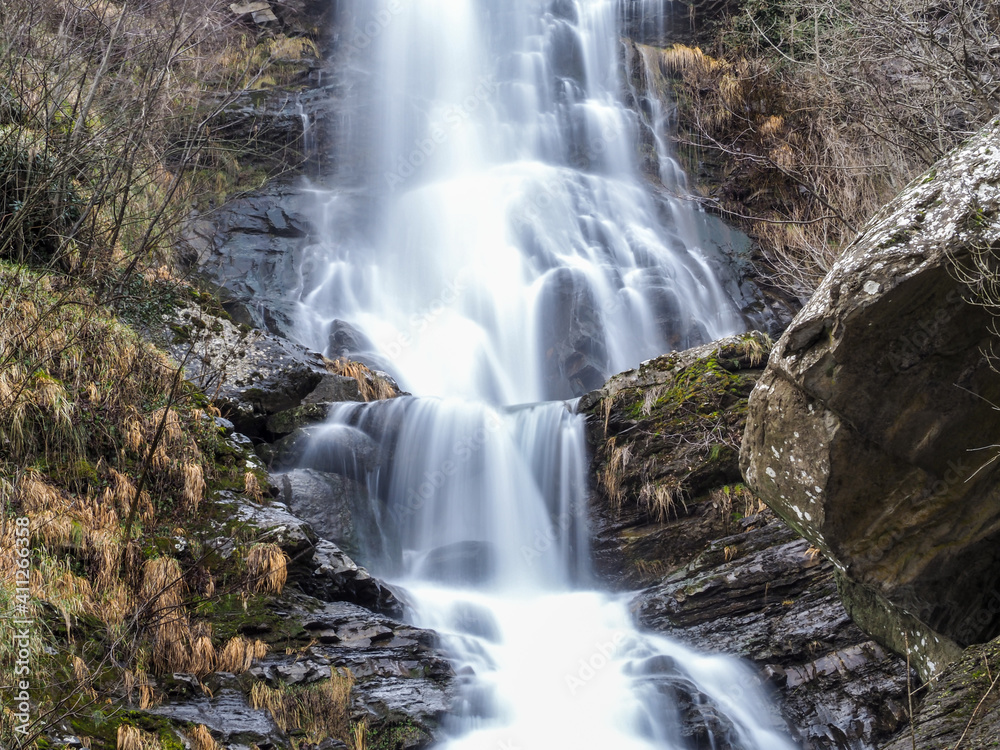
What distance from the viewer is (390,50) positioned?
69.8 ft

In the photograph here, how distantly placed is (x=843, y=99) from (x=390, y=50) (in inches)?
539

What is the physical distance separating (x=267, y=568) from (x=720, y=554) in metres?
4.23

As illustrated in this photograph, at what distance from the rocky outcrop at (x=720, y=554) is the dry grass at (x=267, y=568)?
11.6 feet

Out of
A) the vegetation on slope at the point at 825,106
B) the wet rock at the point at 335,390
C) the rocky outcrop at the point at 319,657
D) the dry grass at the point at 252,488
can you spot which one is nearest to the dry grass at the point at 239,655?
the rocky outcrop at the point at 319,657

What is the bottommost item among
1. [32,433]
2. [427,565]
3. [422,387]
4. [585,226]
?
[427,565]

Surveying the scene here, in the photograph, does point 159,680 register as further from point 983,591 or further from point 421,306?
point 421,306

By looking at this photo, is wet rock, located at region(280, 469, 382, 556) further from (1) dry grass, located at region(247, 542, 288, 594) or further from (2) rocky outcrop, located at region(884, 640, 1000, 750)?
(2) rocky outcrop, located at region(884, 640, 1000, 750)

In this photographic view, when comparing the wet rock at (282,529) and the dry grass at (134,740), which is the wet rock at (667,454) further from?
the dry grass at (134,740)

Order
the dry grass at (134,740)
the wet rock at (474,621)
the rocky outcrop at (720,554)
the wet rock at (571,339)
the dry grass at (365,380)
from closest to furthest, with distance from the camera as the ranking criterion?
the dry grass at (134,740) → the rocky outcrop at (720,554) → the wet rock at (474,621) → the dry grass at (365,380) → the wet rock at (571,339)

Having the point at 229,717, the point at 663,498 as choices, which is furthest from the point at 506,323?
the point at 229,717

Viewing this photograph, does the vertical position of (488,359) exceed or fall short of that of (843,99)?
it falls short

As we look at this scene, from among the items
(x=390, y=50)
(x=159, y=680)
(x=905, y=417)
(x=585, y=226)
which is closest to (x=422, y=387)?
(x=585, y=226)

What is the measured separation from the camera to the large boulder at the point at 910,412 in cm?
396

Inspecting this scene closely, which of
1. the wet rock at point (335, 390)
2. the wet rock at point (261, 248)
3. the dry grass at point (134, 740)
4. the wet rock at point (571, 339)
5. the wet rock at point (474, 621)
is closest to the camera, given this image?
the dry grass at point (134, 740)
